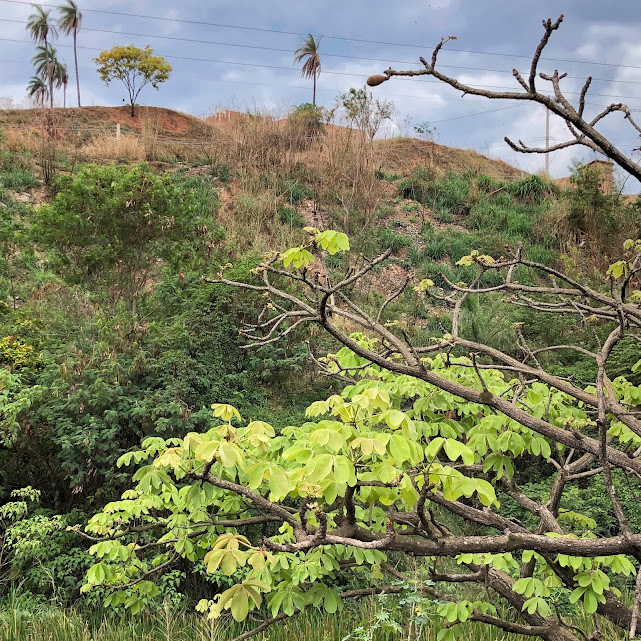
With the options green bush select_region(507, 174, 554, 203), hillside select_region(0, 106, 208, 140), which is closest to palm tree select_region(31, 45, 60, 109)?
hillside select_region(0, 106, 208, 140)

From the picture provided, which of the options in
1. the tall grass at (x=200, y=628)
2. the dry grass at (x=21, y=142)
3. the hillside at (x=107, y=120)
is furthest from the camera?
the hillside at (x=107, y=120)

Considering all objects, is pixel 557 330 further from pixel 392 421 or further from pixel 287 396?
pixel 392 421

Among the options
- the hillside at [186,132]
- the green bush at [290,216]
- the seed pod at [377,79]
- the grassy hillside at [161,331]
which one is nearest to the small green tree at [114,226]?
the grassy hillside at [161,331]

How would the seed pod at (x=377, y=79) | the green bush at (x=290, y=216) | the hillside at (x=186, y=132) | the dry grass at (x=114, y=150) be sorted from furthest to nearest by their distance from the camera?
1. the hillside at (x=186, y=132)
2. the dry grass at (x=114, y=150)
3. the green bush at (x=290, y=216)
4. the seed pod at (x=377, y=79)

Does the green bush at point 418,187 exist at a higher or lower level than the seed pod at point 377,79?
higher

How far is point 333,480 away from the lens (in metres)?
1.34

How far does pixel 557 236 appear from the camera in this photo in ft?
45.8

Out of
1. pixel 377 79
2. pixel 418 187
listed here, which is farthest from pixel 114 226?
pixel 418 187

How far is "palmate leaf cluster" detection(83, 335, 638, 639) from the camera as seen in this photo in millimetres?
1336

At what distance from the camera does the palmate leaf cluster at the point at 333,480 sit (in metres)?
1.34

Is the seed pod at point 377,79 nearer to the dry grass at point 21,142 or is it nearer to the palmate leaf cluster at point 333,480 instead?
the palmate leaf cluster at point 333,480

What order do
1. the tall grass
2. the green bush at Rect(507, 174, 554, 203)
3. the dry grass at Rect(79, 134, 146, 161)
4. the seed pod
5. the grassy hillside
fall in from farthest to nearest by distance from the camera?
the green bush at Rect(507, 174, 554, 203)
the dry grass at Rect(79, 134, 146, 161)
the grassy hillside
the tall grass
the seed pod

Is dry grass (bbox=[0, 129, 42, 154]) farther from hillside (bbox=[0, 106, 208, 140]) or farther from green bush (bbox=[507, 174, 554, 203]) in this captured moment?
green bush (bbox=[507, 174, 554, 203])

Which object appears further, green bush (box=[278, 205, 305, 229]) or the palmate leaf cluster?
green bush (box=[278, 205, 305, 229])
